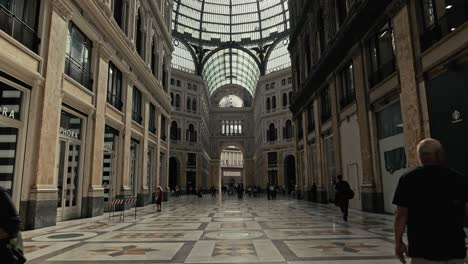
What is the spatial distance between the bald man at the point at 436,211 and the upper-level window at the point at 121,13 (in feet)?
54.8

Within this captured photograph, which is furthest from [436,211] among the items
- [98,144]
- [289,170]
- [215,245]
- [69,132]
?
[289,170]

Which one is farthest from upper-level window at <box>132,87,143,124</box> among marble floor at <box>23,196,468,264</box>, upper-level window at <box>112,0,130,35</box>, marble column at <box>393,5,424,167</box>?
marble column at <box>393,5,424,167</box>

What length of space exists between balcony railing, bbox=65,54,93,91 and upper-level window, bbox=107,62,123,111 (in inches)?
78.0

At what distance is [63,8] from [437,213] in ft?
38.8

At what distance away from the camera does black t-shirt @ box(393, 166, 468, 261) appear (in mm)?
2300

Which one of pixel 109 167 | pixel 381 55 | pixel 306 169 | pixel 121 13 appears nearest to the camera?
pixel 381 55

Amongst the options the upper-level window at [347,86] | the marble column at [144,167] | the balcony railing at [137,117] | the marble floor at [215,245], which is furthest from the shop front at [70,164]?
the upper-level window at [347,86]

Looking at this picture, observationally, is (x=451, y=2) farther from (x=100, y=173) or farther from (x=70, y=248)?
(x=100, y=173)

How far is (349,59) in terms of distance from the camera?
636 inches

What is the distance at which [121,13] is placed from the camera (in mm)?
16703

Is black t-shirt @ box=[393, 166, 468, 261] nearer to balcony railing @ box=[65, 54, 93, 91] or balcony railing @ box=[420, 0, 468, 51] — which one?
balcony railing @ box=[420, 0, 468, 51]

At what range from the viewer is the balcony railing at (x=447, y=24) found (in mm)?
8141

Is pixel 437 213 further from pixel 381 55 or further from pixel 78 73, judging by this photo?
pixel 78 73

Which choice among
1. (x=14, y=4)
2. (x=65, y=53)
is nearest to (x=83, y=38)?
(x=65, y=53)
